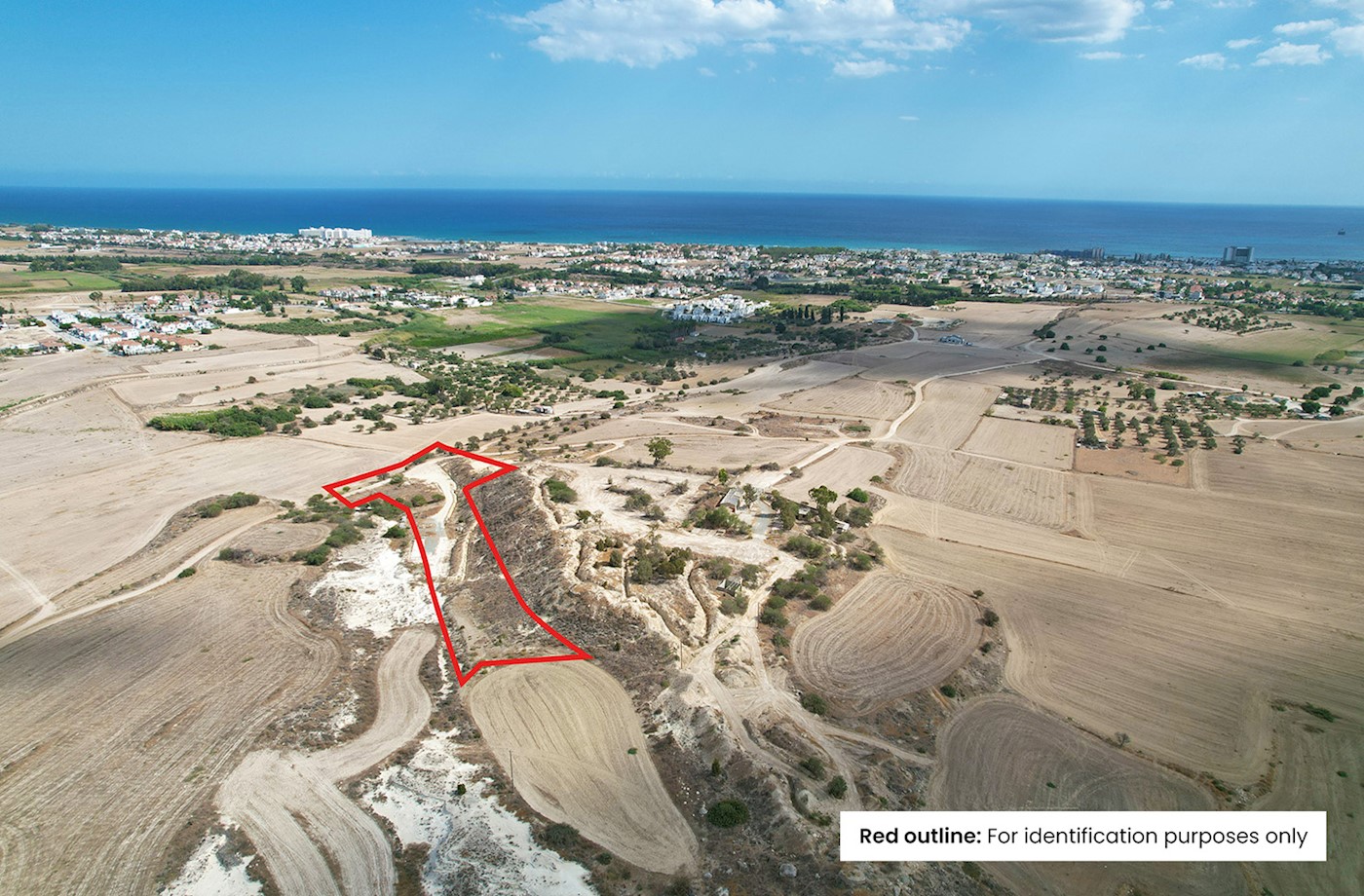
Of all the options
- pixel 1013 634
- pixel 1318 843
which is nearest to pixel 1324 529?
pixel 1013 634

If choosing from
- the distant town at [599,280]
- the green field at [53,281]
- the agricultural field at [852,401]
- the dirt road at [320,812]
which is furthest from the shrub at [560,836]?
the green field at [53,281]

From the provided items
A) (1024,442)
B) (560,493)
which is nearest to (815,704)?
(560,493)

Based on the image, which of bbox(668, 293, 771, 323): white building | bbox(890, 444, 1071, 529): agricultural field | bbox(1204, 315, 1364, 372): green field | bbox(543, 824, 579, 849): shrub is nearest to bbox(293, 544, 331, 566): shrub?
bbox(543, 824, 579, 849): shrub

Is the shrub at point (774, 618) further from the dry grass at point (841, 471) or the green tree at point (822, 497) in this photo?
the dry grass at point (841, 471)

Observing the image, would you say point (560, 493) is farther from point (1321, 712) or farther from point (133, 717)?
point (1321, 712)

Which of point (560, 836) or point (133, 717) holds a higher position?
point (560, 836)

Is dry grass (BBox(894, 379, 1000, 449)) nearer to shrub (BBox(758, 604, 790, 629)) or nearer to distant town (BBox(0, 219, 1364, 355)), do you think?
distant town (BBox(0, 219, 1364, 355))

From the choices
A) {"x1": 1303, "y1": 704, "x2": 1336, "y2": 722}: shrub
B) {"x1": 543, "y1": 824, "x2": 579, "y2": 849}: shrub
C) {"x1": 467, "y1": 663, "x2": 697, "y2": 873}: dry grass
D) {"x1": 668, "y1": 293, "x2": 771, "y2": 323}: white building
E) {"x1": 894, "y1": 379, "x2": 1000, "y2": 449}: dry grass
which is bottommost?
{"x1": 1303, "y1": 704, "x2": 1336, "y2": 722}: shrub
